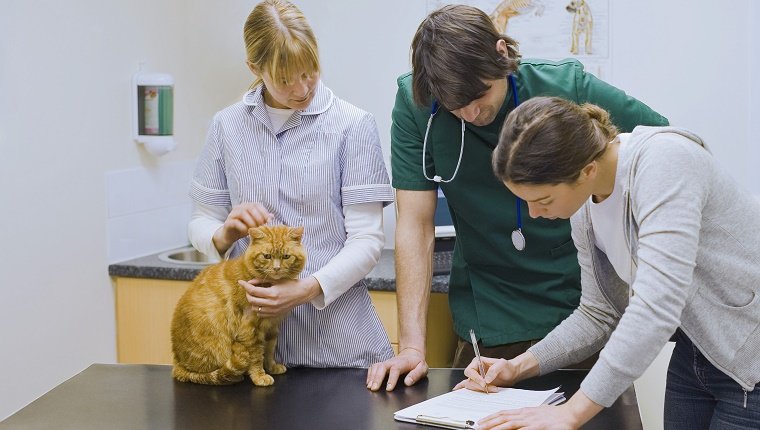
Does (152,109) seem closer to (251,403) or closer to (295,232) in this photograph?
(295,232)

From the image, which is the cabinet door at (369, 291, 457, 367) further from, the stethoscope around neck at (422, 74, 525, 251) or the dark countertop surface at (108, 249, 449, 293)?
the stethoscope around neck at (422, 74, 525, 251)

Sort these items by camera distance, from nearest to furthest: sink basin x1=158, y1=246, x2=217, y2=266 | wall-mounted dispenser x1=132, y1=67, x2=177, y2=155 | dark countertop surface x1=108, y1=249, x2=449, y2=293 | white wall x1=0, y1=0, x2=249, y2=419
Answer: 1. white wall x1=0, y1=0, x2=249, y2=419
2. dark countertop surface x1=108, y1=249, x2=449, y2=293
3. wall-mounted dispenser x1=132, y1=67, x2=177, y2=155
4. sink basin x1=158, y1=246, x2=217, y2=266

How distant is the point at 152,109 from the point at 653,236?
215 centimetres

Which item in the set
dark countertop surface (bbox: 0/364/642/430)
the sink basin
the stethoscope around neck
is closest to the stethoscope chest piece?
the stethoscope around neck

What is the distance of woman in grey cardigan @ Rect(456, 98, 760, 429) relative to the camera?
1345mm

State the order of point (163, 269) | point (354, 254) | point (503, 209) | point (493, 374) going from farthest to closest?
1. point (163, 269)
2. point (503, 209)
3. point (354, 254)
4. point (493, 374)

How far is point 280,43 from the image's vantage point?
69.9 inches

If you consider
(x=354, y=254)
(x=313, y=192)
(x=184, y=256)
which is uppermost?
(x=313, y=192)

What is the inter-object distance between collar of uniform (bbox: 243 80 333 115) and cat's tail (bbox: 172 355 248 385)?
514 millimetres

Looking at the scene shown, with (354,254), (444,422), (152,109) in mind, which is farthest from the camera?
(152,109)

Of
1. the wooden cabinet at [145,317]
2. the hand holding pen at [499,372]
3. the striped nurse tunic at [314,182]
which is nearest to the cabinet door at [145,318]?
the wooden cabinet at [145,317]

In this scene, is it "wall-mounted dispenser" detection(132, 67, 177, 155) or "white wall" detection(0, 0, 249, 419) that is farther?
"wall-mounted dispenser" detection(132, 67, 177, 155)

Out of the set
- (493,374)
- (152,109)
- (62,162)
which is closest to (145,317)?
(62,162)

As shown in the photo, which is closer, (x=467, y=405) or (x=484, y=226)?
(x=467, y=405)
